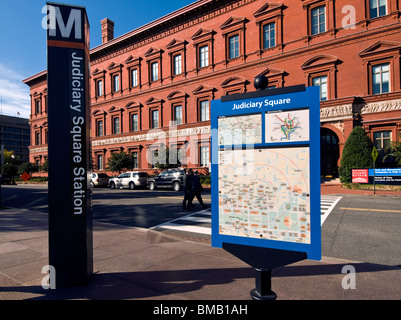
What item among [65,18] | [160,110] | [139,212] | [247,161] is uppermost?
[160,110]

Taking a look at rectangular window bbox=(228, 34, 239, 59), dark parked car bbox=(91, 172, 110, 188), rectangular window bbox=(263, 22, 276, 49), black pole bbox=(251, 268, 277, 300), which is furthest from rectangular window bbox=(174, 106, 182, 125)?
black pole bbox=(251, 268, 277, 300)

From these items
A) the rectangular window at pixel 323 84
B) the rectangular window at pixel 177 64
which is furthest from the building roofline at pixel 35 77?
the rectangular window at pixel 323 84

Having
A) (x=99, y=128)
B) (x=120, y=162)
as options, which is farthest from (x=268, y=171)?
(x=99, y=128)

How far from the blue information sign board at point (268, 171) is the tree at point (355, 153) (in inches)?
770

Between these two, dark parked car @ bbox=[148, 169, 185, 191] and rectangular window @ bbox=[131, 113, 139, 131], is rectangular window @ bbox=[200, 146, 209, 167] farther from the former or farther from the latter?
rectangular window @ bbox=[131, 113, 139, 131]

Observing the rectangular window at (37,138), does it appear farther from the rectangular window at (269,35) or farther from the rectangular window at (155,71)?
the rectangular window at (269,35)

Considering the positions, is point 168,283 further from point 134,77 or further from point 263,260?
point 134,77

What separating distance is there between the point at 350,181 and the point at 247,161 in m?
20.0

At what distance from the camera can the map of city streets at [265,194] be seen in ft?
8.53

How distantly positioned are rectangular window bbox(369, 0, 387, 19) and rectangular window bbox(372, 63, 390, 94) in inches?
156

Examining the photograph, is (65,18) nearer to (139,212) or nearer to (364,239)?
(364,239)

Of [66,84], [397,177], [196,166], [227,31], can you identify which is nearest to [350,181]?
[397,177]

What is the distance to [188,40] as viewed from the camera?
2959cm

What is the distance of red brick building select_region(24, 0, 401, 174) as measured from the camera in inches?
805
